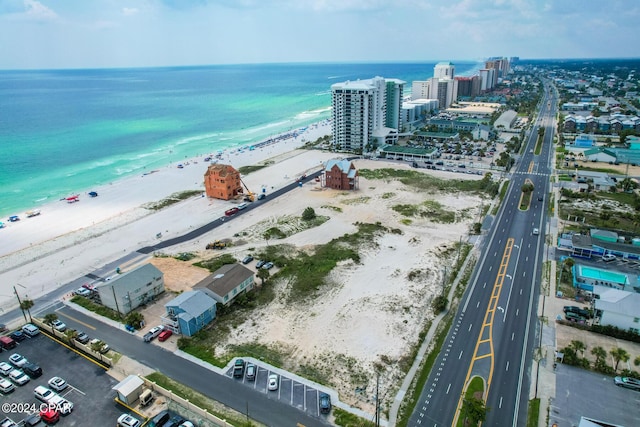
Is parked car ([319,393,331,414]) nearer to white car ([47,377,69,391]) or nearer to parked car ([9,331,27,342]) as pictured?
white car ([47,377,69,391])

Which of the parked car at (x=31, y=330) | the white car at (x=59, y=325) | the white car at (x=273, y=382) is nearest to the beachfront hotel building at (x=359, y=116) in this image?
the white car at (x=59, y=325)

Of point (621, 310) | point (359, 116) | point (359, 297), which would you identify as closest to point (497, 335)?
point (621, 310)

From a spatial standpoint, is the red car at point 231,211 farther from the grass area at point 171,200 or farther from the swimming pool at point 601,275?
the swimming pool at point 601,275

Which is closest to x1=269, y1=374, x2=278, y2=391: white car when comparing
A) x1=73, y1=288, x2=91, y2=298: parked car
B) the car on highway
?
x1=73, y1=288, x2=91, y2=298: parked car

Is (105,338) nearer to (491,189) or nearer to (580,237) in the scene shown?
(580,237)

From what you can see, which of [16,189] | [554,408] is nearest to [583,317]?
[554,408]

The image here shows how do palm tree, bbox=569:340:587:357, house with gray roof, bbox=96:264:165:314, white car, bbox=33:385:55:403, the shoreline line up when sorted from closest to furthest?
white car, bbox=33:385:55:403
palm tree, bbox=569:340:587:357
house with gray roof, bbox=96:264:165:314
the shoreline
